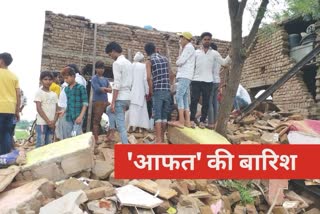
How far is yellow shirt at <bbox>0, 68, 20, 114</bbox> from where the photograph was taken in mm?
4773

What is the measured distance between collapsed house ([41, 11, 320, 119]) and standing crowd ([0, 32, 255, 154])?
5172mm

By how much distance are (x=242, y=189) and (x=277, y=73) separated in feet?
24.0

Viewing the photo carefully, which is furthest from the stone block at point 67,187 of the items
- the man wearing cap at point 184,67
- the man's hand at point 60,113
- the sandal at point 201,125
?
the sandal at point 201,125

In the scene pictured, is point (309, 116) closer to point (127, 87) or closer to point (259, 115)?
point (259, 115)

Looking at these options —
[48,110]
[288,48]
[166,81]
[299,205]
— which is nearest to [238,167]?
[299,205]

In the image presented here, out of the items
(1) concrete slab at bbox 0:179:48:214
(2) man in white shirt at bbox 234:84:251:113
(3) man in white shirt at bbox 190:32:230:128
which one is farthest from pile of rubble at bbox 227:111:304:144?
(1) concrete slab at bbox 0:179:48:214

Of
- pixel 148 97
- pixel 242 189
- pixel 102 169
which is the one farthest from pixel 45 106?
pixel 242 189

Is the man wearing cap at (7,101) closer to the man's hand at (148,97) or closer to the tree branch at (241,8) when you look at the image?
the man's hand at (148,97)

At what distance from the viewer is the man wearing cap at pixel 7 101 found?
15.7ft

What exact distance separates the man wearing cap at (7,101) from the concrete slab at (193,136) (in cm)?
227

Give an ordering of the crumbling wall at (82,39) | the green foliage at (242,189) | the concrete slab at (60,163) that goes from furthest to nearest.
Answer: the crumbling wall at (82,39), the green foliage at (242,189), the concrete slab at (60,163)

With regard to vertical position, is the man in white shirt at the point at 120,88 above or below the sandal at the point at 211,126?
above

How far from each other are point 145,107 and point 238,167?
73.8 inches

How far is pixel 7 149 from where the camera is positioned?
496cm
